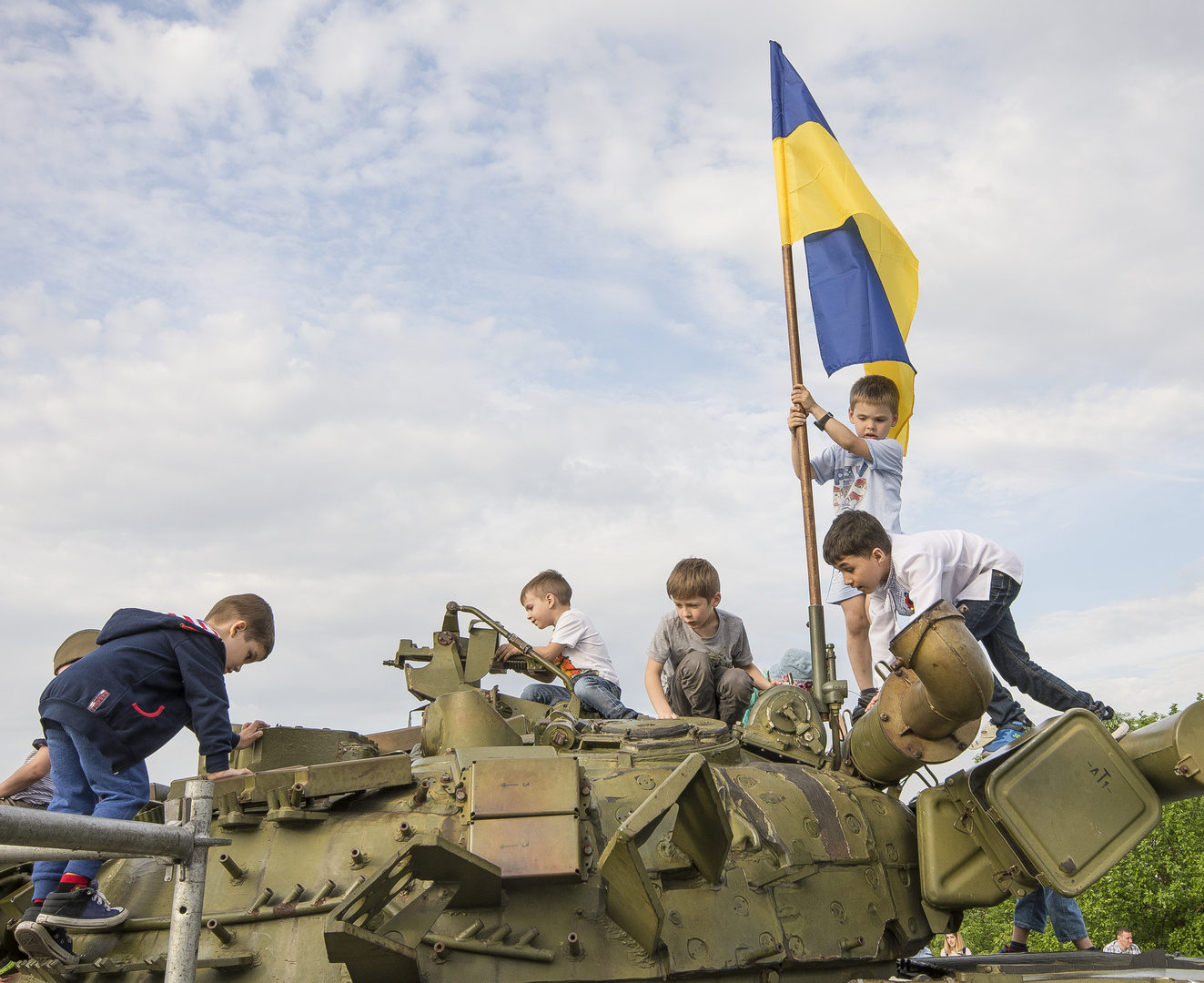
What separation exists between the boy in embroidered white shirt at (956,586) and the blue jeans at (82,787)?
14.3ft

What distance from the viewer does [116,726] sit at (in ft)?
17.1

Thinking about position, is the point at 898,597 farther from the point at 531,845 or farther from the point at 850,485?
the point at 531,845

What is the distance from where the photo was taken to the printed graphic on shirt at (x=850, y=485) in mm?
9320

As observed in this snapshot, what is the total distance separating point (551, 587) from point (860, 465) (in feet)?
9.20

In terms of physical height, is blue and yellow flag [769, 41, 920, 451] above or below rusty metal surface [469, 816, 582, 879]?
above

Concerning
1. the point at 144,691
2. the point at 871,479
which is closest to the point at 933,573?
the point at 871,479

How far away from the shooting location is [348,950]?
14.0 feet

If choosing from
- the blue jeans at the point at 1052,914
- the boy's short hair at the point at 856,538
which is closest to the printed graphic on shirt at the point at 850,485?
the boy's short hair at the point at 856,538

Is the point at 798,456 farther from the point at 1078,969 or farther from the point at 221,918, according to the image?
the point at 221,918

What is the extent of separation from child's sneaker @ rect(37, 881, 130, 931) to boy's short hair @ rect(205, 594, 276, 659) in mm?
1382

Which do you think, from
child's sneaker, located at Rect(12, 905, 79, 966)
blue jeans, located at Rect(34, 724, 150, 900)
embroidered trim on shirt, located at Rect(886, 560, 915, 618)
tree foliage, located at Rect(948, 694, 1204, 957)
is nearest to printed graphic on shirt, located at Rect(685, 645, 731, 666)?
embroidered trim on shirt, located at Rect(886, 560, 915, 618)

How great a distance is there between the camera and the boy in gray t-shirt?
8719 mm

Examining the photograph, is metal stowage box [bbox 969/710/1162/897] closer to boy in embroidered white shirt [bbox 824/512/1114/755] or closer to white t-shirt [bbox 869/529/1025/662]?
boy in embroidered white shirt [bbox 824/512/1114/755]

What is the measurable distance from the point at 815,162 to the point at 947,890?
7.50 metres
